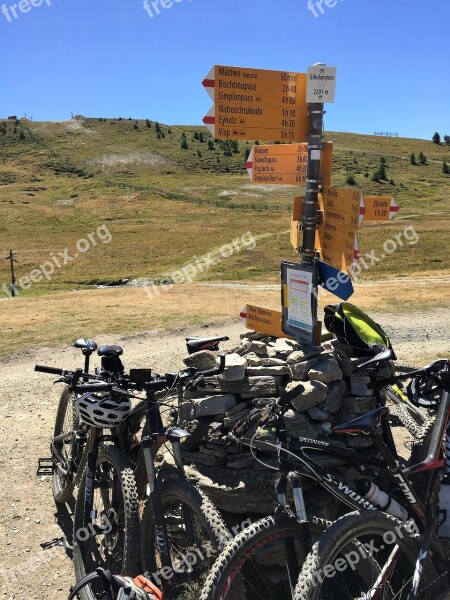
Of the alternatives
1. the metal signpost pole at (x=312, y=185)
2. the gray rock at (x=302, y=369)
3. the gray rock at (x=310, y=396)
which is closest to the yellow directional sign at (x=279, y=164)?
the metal signpost pole at (x=312, y=185)

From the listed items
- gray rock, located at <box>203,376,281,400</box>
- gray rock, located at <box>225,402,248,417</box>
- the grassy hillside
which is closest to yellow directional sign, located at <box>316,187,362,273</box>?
gray rock, located at <box>203,376,281,400</box>

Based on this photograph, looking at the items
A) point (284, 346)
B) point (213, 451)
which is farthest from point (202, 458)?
point (284, 346)

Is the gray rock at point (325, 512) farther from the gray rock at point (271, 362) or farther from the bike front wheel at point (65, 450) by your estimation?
the bike front wheel at point (65, 450)

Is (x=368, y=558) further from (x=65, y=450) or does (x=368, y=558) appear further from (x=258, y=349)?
(x=65, y=450)

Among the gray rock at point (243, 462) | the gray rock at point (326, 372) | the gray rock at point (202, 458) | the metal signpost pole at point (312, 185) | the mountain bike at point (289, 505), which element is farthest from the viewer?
the metal signpost pole at point (312, 185)

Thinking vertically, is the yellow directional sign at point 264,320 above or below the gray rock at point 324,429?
above

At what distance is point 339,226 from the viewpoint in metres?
5.09

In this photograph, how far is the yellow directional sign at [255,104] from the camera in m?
4.78

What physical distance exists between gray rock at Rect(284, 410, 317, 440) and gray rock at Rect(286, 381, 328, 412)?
0.07m

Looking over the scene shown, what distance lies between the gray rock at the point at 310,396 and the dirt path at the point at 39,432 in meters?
2.22

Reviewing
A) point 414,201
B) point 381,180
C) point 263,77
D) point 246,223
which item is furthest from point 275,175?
point 381,180

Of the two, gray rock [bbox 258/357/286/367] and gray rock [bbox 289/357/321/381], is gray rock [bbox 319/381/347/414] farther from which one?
gray rock [bbox 258/357/286/367]

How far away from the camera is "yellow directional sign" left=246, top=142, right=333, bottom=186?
18.0ft

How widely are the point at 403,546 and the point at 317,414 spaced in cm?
144
